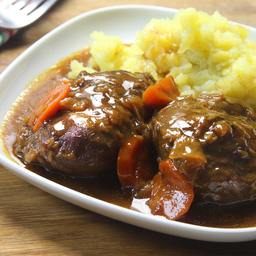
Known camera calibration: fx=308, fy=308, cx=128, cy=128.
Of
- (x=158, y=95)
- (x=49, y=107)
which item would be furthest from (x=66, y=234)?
(x=158, y=95)

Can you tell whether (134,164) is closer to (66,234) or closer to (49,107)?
(66,234)

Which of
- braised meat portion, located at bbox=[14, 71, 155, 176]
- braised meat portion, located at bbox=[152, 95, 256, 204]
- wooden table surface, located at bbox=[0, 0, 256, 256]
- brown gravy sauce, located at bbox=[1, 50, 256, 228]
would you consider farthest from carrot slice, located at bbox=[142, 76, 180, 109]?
wooden table surface, located at bbox=[0, 0, 256, 256]

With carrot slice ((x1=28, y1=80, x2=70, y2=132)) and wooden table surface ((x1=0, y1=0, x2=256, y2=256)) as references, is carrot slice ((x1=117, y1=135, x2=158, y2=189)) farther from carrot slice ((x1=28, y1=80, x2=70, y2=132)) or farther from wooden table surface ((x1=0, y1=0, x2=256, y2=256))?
carrot slice ((x1=28, y1=80, x2=70, y2=132))

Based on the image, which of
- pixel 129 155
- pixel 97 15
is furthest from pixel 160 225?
pixel 97 15

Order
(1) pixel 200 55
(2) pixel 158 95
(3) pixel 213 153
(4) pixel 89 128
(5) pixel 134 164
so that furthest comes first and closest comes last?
1. (1) pixel 200 55
2. (2) pixel 158 95
3. (5) pixel 134 164
4. (4) pixel 89 128
5. (3) pixel 213 153

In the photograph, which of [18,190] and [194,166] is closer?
[194,166]

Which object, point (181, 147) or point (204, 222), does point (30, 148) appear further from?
point (204, 222)

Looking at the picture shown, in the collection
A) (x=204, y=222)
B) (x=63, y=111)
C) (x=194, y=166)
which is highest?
(x=63, y=111)
